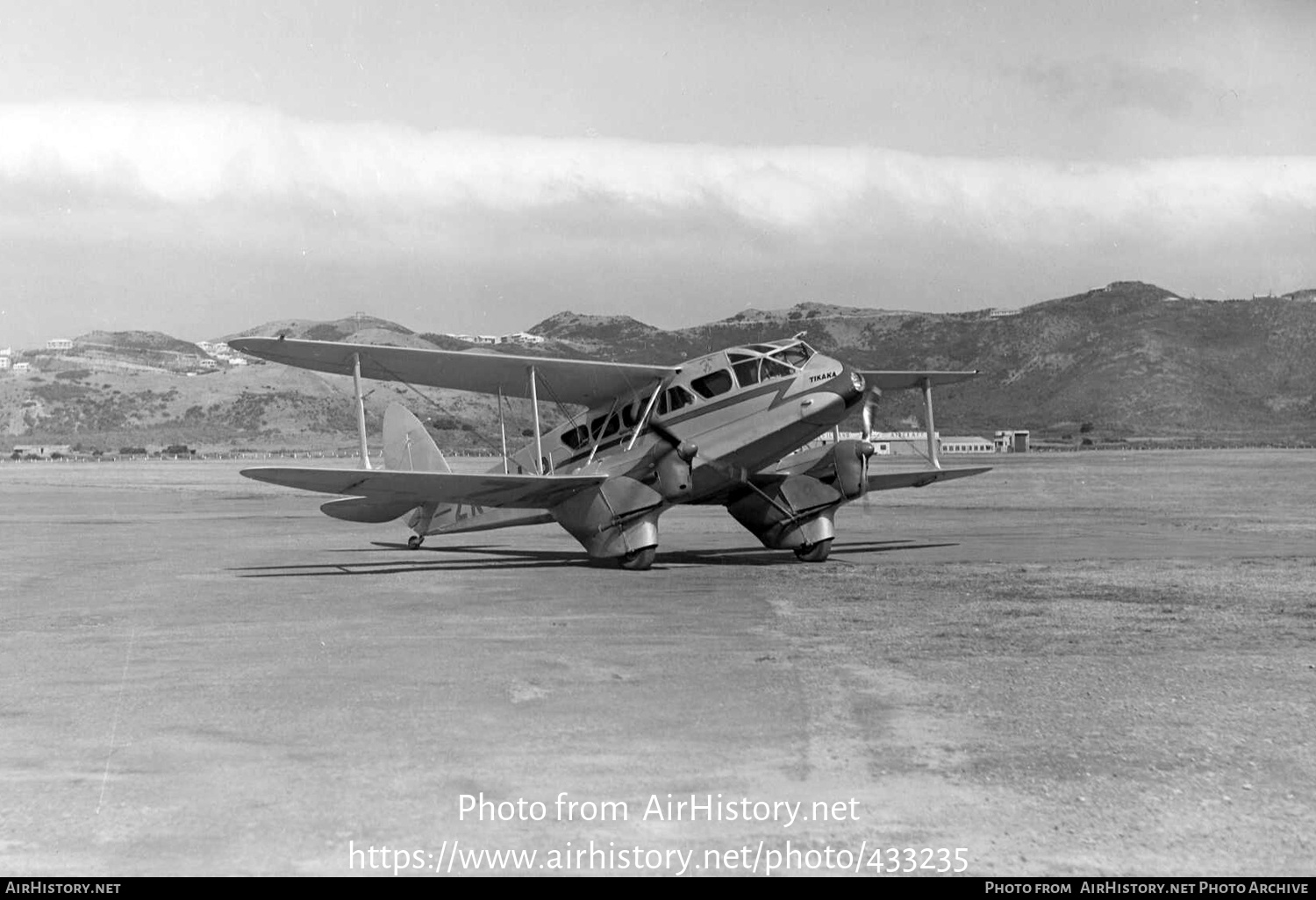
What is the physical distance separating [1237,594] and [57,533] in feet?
96.7

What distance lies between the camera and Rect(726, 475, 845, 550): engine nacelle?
2436cm

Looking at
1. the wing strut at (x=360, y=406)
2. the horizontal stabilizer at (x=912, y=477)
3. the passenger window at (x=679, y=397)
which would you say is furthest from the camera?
the horizontal stabilizer at (x=912, y=477)

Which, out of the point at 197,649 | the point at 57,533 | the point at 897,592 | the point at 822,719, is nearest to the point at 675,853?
the point at 822,719

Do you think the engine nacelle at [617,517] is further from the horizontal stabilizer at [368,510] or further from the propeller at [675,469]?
the horizontal stabilizer at [368,510]

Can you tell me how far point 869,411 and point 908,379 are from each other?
407 cm

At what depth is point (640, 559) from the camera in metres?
22.6

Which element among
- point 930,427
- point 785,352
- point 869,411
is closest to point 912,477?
point 930,427

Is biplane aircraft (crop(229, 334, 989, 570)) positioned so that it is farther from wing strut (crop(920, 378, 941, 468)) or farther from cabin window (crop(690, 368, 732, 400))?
wing strut (crop(920, 378, 941, 468))

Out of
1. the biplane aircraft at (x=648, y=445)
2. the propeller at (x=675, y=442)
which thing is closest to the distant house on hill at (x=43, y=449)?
the biplane aircraft at (x=648, y=445)

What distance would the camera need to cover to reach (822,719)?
9398 millimetres

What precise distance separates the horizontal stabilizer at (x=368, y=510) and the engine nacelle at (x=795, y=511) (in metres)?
7.16

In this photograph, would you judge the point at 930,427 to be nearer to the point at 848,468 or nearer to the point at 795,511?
the point at 848,468

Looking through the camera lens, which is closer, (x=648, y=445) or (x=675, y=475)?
(x=675, y=475)

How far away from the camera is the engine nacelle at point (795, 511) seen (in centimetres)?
2436
